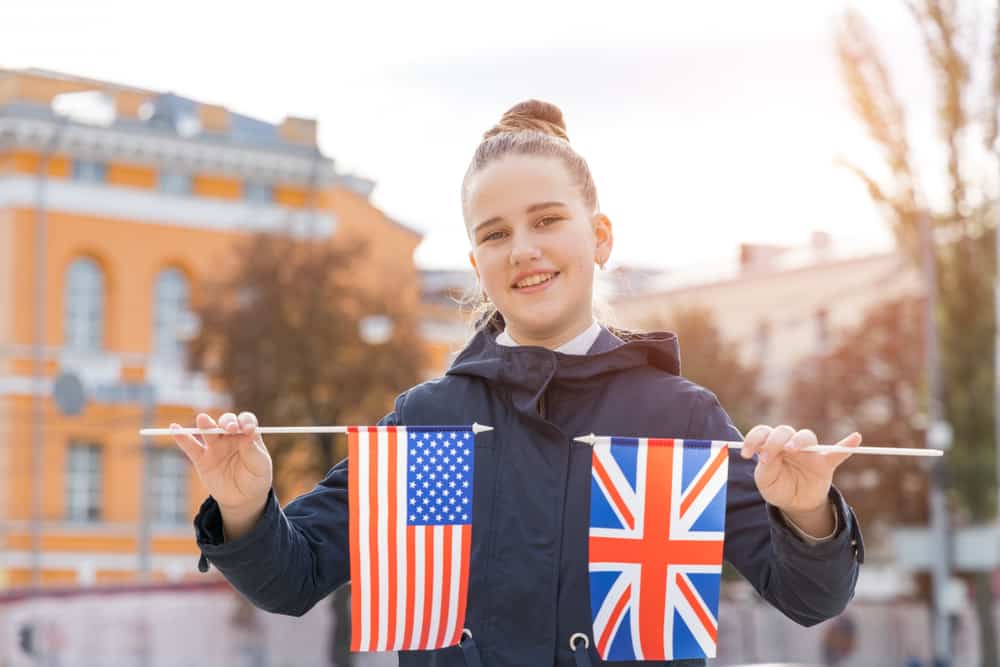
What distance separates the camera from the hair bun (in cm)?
357

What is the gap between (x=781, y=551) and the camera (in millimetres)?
3072

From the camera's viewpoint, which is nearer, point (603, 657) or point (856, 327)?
point (603, 657)

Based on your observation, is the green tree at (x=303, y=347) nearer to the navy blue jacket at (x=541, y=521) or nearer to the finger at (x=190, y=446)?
the navy blue jacket at (x=541, y=521)

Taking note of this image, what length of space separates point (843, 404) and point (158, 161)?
16886 mm

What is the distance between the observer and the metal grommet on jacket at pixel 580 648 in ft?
10.1

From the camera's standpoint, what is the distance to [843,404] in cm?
3725

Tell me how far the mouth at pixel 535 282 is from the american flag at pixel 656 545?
1.10 ft

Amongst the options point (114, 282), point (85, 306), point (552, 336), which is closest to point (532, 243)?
point (552, 336)

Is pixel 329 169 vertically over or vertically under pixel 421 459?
over

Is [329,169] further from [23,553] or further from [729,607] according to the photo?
[729,607]

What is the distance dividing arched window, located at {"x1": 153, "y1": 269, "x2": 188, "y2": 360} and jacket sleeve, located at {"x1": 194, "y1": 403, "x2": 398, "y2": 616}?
41.7 m

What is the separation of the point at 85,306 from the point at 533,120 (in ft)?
135

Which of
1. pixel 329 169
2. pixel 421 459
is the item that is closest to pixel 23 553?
pixel 329 169

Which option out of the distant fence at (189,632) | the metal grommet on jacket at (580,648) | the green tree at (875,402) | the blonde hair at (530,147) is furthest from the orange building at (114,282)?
the metal grommet on jacket at (580,648)
